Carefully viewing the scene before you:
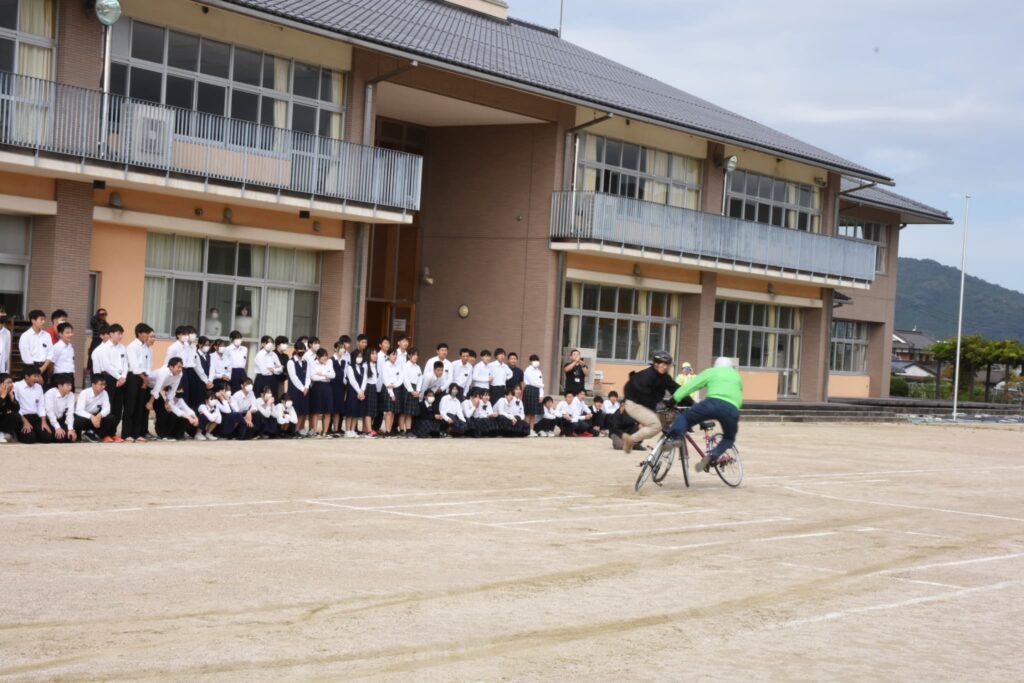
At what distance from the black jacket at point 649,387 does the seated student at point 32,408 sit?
7.29 m

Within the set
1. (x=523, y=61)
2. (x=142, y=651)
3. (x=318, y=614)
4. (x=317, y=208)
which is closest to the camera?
(x=142, y=651)

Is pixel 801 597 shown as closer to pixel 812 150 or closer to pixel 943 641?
pixel 943 641

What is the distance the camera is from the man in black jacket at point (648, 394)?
16250mm

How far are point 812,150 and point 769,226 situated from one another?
5.40 metres

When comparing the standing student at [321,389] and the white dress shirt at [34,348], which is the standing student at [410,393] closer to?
the standing student at [321,389]

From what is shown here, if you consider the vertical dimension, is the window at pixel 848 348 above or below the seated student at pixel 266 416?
above

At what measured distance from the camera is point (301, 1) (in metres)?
25.9

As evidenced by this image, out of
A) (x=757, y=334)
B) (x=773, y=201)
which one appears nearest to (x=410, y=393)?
(x=773, y=201)

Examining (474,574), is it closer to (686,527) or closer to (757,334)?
(686,527)

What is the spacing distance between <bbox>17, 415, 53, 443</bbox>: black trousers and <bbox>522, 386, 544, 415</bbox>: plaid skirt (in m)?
10.4

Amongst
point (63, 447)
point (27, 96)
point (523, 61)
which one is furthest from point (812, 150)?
point (63, 447)

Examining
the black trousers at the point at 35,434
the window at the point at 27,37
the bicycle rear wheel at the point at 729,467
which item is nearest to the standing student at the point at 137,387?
the black trousers at the point at 35,434

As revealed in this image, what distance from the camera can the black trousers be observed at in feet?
53.9

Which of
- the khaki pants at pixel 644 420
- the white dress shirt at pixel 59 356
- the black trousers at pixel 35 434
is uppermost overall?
the white dress shirt at pixel 59 356
